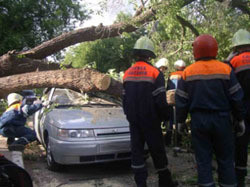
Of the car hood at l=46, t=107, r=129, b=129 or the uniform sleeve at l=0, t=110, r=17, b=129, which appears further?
the uniform sleeve at l=0, t=110, r=17, b=129

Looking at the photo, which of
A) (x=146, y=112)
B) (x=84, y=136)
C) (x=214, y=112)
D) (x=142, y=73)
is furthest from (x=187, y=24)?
(x=214, y=112)

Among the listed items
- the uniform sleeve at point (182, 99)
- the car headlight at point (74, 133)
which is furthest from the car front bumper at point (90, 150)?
the uniform sleeve at point (182, 99)

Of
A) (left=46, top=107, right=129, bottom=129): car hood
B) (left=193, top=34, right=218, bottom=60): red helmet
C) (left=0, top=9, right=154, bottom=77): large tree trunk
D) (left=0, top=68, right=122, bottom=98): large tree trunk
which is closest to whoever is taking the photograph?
(left=193, top=34, right=218, bottom=60): red helmet

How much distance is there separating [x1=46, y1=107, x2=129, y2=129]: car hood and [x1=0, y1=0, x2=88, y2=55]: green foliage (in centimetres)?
1001

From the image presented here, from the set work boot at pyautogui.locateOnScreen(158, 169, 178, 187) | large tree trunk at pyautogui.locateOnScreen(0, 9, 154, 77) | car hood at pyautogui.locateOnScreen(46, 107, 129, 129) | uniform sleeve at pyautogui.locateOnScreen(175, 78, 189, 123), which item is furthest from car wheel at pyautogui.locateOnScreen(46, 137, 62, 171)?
large tree trunk at pyautogui.locateOnScreen(0, 9, 154, 77)

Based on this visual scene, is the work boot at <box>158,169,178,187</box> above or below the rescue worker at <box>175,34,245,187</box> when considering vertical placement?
below

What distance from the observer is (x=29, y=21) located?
1534 centimetres

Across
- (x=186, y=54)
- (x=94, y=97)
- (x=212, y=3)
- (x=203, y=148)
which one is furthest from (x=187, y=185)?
(x=212, y=3)

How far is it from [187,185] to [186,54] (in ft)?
13.4

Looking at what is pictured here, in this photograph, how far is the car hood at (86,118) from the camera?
4652 millimetres

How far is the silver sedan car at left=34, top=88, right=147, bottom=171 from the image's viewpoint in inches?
174

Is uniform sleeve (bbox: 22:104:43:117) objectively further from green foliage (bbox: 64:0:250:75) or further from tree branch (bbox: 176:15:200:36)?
tree branch (bbox: 176:15:200:36)

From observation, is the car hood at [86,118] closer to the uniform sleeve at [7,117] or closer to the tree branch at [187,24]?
the uniform sleeve at [7,117]

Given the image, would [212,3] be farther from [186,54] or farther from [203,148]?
[203,148]
